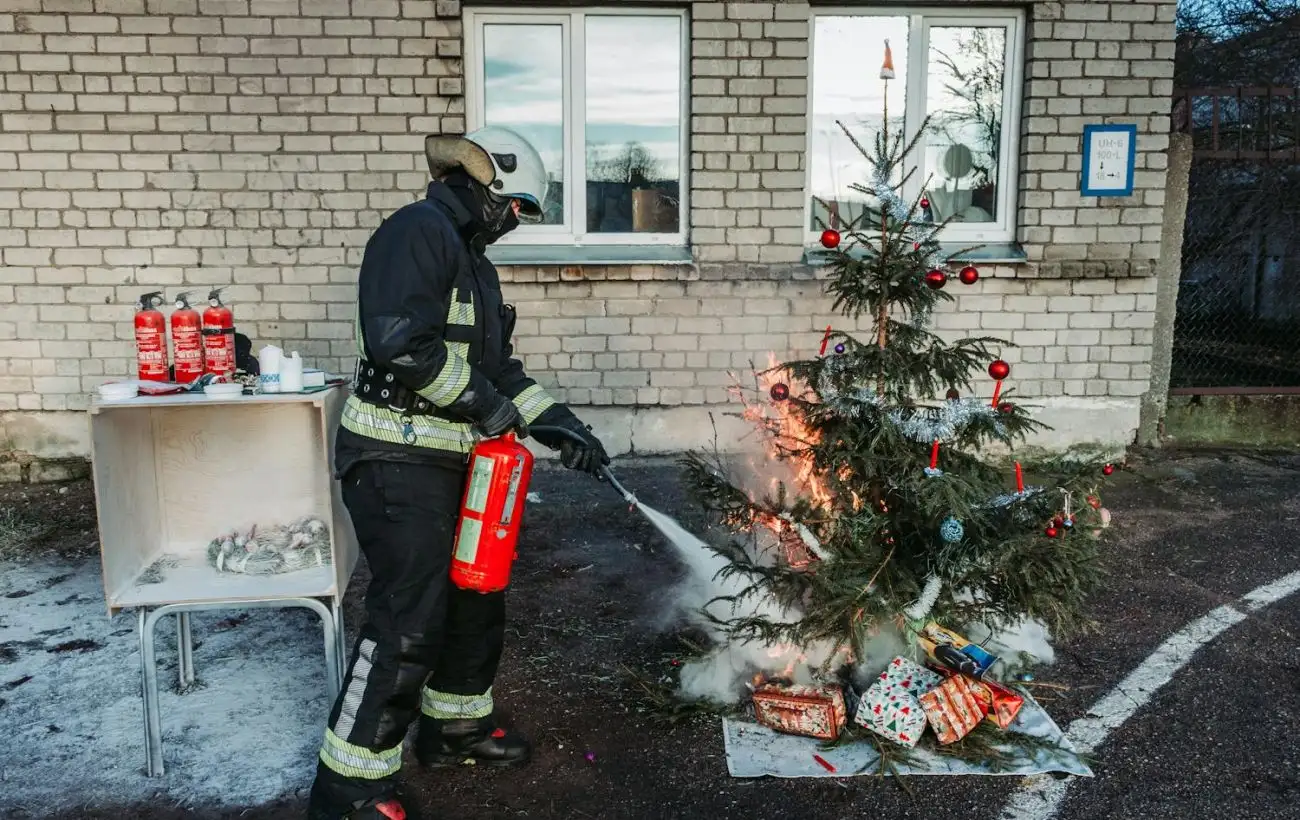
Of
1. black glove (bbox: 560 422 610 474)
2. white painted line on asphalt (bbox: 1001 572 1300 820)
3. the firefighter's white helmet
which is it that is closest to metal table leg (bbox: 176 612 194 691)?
black glove (bbox: 560 422 610 474)

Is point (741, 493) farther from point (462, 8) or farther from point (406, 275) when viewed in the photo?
point (462, 8)

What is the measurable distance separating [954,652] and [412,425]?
6.91 ft

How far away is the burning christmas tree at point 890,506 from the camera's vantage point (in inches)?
134

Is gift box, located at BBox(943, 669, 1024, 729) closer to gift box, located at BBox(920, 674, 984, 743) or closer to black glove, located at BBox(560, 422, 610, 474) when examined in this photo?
gift box, located at BBox(920, 674, 984, 743)

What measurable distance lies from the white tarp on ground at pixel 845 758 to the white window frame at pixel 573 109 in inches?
169

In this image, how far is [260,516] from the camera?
3832mm

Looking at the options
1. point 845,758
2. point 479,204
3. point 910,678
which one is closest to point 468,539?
point 479,204

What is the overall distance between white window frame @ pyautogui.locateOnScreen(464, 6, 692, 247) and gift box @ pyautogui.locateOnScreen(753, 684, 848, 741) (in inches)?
164

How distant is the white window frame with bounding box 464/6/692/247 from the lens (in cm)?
675

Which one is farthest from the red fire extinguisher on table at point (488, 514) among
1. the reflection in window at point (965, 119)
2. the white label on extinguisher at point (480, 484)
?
the reflection in window at point (965, 119)

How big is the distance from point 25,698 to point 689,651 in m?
2.64

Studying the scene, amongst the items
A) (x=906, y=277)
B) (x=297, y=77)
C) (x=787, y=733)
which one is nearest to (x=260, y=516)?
(x=787, y=733)

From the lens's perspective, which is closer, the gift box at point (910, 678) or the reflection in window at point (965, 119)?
the gift box at point (910, 678)

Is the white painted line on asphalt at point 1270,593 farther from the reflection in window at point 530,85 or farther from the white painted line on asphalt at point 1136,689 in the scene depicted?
the reflection in window at point 530,85
